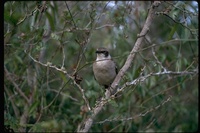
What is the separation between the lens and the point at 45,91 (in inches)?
215

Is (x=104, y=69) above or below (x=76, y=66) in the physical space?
below

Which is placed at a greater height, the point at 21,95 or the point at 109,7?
the point at 109,7

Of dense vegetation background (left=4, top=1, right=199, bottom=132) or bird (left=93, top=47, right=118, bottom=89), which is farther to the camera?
bird (left=93, top=47, right=118, bottom=89)

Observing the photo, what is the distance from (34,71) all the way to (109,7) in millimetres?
1442

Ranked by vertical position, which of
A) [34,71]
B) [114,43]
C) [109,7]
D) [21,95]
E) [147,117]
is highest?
[109,7]

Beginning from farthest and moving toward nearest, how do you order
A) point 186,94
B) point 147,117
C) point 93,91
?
point 186,94 < point 147,117 < point 93,91

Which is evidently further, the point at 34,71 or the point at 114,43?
the point at 114,43

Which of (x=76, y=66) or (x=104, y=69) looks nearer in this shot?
(x=76, y=66)

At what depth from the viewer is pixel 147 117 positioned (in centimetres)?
613

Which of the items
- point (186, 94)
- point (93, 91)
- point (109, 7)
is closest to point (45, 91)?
point (93, 91)

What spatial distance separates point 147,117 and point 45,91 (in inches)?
67.1

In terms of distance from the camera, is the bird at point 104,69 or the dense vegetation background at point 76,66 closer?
the dense vegetation background at point 76,66
